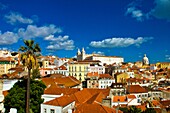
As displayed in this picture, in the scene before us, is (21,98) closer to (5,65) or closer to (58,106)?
(58,106)

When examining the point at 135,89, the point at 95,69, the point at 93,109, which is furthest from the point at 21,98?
the point at 95,69

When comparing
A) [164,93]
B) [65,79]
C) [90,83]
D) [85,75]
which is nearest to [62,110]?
[65,79]

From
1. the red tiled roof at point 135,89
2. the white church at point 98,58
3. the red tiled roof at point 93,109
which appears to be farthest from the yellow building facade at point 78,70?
the red tiled roof at point 93,109

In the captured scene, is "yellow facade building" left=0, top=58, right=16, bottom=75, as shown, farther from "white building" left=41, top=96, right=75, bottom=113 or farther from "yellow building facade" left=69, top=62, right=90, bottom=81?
"white building" left=41, top=96, right=75, bottom=113

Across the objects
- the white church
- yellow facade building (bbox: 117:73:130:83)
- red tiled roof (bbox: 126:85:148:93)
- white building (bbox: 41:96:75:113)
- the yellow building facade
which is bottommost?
red tiled roof (bbox: 126:85:148:93)

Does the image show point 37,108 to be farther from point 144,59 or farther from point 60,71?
point 144,59

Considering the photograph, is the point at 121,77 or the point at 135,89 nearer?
the point at 135,89

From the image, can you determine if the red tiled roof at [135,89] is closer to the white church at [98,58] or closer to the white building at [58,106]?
the white building at [58,106]

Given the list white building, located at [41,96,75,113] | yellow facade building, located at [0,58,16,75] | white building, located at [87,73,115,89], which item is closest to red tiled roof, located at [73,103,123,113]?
white building, located at [41,96,75,113]

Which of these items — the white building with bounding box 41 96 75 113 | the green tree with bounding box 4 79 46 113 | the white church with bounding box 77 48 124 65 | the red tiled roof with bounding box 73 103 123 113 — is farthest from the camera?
the white church with bounding box 77 48 124 65

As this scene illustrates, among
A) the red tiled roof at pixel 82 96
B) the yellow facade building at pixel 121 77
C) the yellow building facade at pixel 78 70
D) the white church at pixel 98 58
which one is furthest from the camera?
the white church at pixel 98 58

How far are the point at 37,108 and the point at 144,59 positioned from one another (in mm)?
178230

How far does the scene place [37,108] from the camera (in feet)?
95.2

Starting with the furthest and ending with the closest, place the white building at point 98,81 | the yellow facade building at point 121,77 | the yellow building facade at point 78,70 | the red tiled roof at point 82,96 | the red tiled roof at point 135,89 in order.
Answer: the yellow building facade at point 78,70 < the yellow facade building at point 121,77 < the white building at point 98,81 < the red tiled roof at point 135,89 < the red tiled roof at point 82,96
